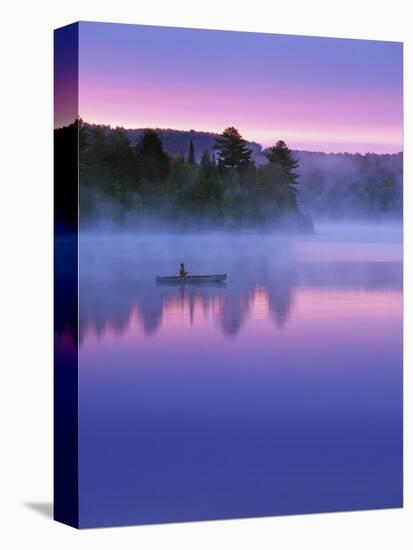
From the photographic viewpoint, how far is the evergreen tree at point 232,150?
56.9ft

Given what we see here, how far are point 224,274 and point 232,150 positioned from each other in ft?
3.93

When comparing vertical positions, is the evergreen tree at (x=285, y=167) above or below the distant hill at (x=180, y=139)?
below

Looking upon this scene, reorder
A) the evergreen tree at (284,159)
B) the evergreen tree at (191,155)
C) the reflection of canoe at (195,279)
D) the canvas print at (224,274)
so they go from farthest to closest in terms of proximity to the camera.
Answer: the evergreen tree at (284,159) < the evergreen tree at (191,155) < the reflection of canoe at (195,279) < the canvas print at (224,274)

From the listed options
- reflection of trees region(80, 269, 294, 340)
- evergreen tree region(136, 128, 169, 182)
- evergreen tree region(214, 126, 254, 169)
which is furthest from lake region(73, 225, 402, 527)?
evergreen tree region(214, 126, 254, 169)

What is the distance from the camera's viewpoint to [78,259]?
54.4ft

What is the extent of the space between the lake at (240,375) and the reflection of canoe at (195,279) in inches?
2.4

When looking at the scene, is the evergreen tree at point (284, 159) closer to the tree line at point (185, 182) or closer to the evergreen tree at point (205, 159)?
the tree line at point (185, 182)

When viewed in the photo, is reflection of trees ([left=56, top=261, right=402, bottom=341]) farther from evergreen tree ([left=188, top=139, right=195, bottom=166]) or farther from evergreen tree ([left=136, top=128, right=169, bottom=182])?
evergreen tree ([left=188, top=139, right=195, bottom=166])

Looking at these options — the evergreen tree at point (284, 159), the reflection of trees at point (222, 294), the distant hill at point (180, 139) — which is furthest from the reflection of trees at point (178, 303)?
the distant hill at point (180, 139)

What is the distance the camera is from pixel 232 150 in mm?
17438

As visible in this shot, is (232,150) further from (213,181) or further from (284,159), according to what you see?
(284,159)

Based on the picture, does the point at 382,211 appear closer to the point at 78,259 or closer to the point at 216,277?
the point at 216,277

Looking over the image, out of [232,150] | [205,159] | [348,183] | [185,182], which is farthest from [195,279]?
[348,183]

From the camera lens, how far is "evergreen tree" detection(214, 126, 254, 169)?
56.9ft
